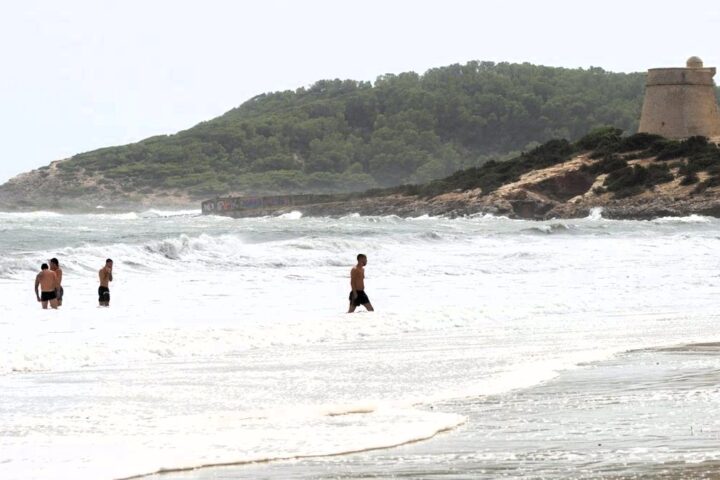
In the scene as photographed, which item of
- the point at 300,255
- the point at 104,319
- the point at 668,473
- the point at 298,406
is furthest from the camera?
the point at 300,255

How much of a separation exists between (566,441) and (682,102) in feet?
219

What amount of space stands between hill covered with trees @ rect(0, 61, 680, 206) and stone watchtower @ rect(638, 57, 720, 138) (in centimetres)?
6382

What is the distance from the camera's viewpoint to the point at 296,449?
8.31 meters

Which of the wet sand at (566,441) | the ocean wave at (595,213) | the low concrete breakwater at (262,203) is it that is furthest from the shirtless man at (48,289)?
the low concrete breakwater at (262,203)

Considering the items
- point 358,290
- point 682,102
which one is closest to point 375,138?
point 682,102

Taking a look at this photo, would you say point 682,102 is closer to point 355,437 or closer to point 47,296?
point 47,296

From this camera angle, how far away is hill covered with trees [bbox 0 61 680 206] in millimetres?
146625

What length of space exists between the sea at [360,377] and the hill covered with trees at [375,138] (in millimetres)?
115962

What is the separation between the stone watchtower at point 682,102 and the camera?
235 ft

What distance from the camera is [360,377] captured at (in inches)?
465

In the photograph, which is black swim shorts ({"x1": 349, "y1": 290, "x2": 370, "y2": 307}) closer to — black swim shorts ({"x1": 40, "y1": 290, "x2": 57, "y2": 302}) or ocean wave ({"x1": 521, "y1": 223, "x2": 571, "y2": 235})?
black swim shorts ({"x1": 40, "y1": 290, "x2": 57, "y2": 302})

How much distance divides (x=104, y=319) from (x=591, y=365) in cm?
724

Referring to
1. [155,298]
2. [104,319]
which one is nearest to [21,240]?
[155,298]

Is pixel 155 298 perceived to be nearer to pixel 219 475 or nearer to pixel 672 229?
pixel 219 475
